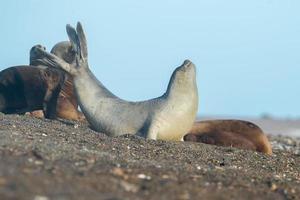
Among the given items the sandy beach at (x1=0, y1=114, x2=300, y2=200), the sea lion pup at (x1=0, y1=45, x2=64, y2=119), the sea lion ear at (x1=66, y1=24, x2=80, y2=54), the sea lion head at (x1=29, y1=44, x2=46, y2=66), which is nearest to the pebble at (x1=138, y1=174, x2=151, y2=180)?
the sandy beach at (x1=0, y1=114, x2=300, y2=200)

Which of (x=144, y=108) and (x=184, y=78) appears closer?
(x=144, y=108)

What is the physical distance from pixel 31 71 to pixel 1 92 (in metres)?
0.66

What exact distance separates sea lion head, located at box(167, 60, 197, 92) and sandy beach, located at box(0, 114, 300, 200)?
154cm

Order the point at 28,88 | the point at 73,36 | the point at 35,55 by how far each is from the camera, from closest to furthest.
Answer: the point at 73,36
the point at 28,88
the point at 35,55

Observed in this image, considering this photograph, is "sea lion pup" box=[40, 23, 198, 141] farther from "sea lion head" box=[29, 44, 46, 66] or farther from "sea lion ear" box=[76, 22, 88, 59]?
"sea lion head" box=[29, 44, 46, 66]

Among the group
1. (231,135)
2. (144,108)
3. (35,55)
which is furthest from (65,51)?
(231,135)

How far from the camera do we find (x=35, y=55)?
13.1 metres

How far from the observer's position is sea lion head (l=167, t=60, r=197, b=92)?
10594 mm

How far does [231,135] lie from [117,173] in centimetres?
642

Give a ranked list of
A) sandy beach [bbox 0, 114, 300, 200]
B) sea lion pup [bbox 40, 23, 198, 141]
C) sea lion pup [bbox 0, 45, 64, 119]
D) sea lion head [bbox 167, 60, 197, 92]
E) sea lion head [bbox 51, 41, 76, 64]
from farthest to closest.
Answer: sea lion pup [bbox 0, 45, 64, 119], sea lion head [bbox 51, 41, 76, 64], sea lion head [bbox 167, 60, 197, 92], sea lion pup [bbox 40, 23, 198, 141], sandy beach [bbox 0, 114, 300, 200]

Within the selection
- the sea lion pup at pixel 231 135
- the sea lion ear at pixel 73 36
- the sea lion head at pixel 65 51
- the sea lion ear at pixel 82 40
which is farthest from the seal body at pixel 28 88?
the sea lion pup at pixel 231 135

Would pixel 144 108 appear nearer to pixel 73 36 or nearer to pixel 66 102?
pixel 73 36

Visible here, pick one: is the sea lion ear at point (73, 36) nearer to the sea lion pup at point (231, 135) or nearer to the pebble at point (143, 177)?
the sea lion pup at point (231, 135)

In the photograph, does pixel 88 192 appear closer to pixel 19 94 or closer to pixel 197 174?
pixel 197 174
